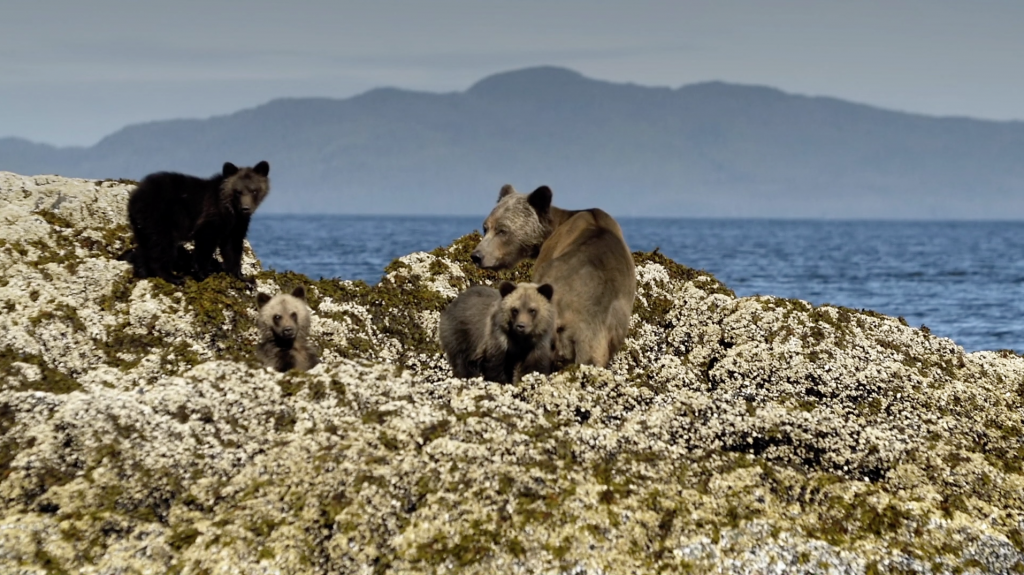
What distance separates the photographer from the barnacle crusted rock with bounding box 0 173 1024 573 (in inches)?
258

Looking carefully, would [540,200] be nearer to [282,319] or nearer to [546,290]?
[546,290]

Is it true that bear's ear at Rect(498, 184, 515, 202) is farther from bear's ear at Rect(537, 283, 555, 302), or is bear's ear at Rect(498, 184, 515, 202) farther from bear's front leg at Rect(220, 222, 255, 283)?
bear's front leg at Rect(220, 222, 255, 283)

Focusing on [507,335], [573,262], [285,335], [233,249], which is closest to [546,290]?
[507,335]

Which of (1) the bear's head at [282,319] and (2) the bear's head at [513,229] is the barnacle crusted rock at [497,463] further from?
Answer: (2) the bear's head at [513,229]

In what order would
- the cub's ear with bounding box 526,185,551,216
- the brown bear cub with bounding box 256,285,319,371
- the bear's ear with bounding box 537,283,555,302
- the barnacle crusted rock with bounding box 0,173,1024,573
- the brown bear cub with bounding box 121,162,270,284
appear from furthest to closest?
1. the brown bear cub with bounding box 121,162,270,284
2. the cub's ear with bounding box 526,185,551,216
3. the brown bear cub with bounding box 256,285,319,371
4. the bear's ear with bounding box 537,283,555,302
5. the barnacle crusted rock with bounding box 0,173,1024,573

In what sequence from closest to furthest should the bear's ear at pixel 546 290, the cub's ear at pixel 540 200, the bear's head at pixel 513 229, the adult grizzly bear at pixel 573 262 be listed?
the bear's ear at pixel 546 290 → the adult grizzly bear at pixel 573 262 → the cub's ear at pixel 540 200 → the bear's head at pixel 513 229

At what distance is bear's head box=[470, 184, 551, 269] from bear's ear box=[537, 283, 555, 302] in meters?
1.71

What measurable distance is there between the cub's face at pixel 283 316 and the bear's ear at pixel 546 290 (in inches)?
99.1

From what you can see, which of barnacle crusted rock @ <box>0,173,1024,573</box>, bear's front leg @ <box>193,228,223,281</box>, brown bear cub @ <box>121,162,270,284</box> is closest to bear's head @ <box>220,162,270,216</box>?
brown bear cub @ <box>121,162,270,284</box>

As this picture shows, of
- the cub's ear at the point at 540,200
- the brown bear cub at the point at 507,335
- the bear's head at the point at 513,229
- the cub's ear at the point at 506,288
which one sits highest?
the cub's ear at the point at 540,200

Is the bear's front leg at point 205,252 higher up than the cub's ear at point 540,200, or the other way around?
the cub's ear at point 540,200

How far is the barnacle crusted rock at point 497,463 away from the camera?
21.5ft

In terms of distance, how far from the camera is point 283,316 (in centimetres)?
1002

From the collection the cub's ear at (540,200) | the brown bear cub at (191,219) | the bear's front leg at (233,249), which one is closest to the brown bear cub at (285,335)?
the brown bear cub at (191,219)
